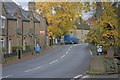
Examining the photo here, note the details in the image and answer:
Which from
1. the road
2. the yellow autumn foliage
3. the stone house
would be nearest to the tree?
the road

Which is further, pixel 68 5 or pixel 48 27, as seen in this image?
pixel 48 27

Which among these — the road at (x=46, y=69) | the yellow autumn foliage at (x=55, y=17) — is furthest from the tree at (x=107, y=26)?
the yellow autumn foliage at (x=55, y=17)

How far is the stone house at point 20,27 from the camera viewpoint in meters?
48.4

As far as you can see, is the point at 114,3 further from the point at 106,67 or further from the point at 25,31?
the point at 25,31

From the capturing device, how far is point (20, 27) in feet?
182

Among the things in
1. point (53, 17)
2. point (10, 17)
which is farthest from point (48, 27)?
point (10, 17)

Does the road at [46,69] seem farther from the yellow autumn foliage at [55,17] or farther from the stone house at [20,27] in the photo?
the stone house at [20,27]

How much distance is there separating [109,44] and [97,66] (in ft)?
8.88

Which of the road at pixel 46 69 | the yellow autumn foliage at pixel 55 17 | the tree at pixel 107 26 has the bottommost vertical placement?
the road at pixel 46 69

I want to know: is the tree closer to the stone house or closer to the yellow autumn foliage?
the yellow autumn foliage

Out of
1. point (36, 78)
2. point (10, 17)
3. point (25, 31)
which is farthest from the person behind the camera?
point (25, 31)

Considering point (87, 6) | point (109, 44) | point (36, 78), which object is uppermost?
point (87, 6)

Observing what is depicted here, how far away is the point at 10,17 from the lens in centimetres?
4972

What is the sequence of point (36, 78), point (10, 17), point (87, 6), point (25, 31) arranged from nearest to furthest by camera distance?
point (87, 6), point (36, 78), point (10, 17), point (25, 31)
